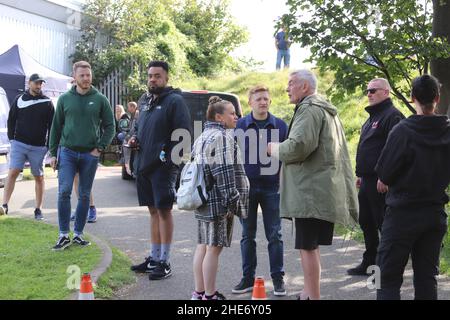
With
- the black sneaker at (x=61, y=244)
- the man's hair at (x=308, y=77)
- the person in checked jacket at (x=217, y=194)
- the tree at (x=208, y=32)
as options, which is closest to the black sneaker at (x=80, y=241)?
the black sneaker at (x=61, y=244)

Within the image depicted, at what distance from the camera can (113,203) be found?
1139 centimetres

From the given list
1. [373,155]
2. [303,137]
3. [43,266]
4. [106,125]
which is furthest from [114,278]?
[373,155]

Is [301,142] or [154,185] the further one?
[154,185]

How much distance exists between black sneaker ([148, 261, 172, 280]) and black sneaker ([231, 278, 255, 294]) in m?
0.80

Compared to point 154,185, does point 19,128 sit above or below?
above

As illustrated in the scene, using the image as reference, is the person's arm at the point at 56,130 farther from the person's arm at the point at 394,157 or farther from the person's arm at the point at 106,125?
the person's arm at the point at 394,157

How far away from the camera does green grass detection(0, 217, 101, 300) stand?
5507 mm

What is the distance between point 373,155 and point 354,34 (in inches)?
145

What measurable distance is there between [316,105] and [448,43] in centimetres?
511

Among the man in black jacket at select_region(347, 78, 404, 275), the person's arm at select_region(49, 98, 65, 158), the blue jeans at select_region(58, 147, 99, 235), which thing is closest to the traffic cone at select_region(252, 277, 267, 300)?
the man in black jacket at select_region(347, 78, 404, 275)

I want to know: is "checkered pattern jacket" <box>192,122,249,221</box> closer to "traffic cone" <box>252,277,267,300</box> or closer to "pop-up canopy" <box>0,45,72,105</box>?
"traffic cone" <box>252,277,267,300</box>
